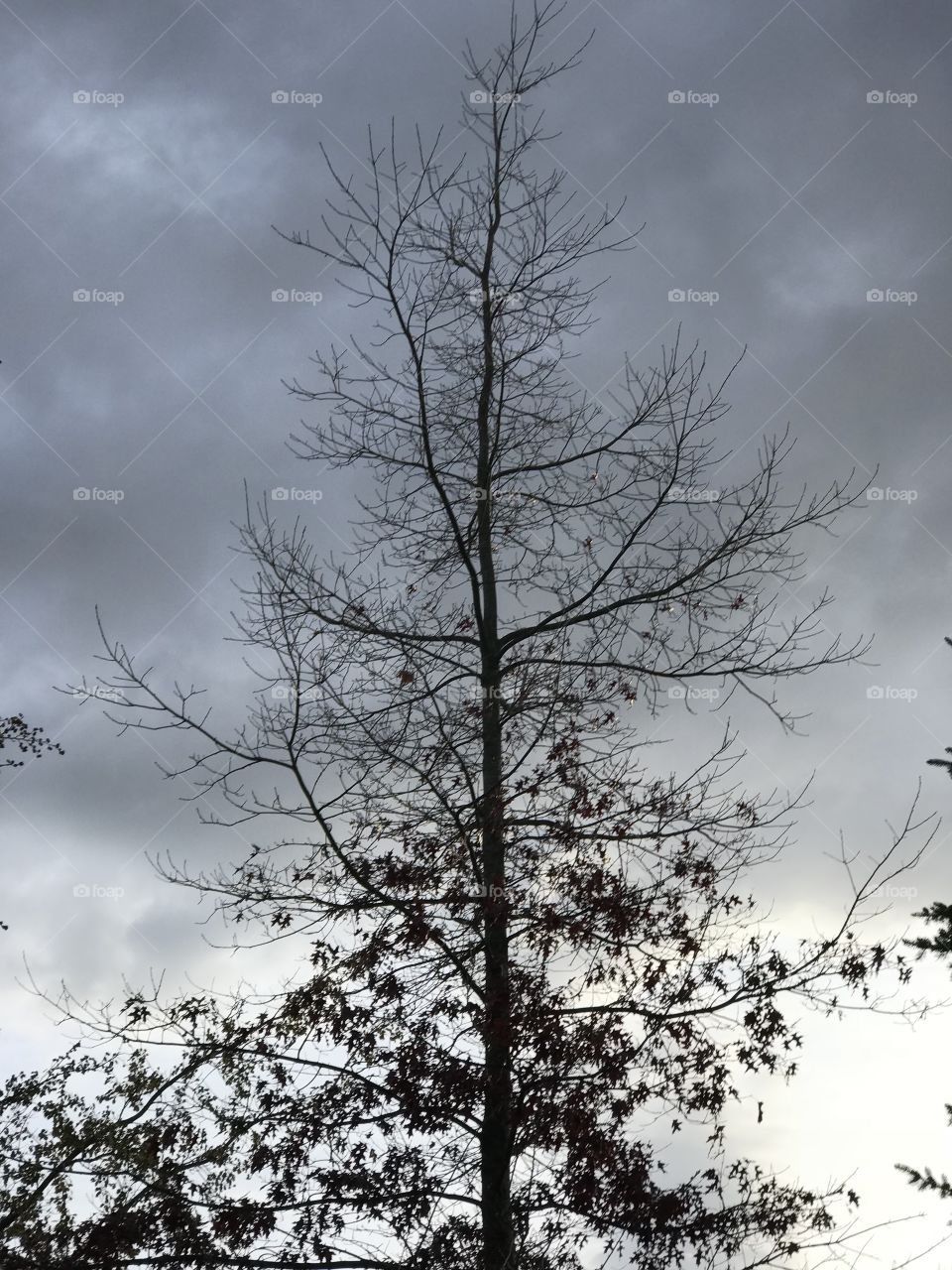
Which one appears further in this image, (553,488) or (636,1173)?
(553,488)

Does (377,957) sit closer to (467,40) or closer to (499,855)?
(499,855)

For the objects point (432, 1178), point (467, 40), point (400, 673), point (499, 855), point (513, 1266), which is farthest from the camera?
point (467, 40)

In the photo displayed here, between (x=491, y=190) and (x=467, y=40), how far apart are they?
1348 millimetres

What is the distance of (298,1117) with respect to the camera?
8617mm

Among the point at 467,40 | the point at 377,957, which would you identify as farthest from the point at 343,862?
the point at 467,40

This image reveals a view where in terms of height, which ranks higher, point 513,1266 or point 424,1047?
point 424,1047

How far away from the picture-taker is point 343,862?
349 inches

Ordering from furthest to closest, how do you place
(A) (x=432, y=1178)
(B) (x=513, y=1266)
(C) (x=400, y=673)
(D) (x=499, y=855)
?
(C) (x=400, y=673) → (D) (x=499, y=855) → (A) (x=432, y=1178) → (B) (x=513, y=1266)

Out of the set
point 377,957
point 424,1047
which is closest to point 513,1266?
point 424,1047

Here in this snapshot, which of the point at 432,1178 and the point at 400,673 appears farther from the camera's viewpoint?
the point at 400,673

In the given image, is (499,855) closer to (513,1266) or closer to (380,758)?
(380,758)

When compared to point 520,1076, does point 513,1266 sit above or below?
below

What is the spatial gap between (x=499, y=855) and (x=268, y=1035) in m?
2.27

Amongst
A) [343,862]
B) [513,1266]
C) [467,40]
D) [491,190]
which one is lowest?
[513,1266]
